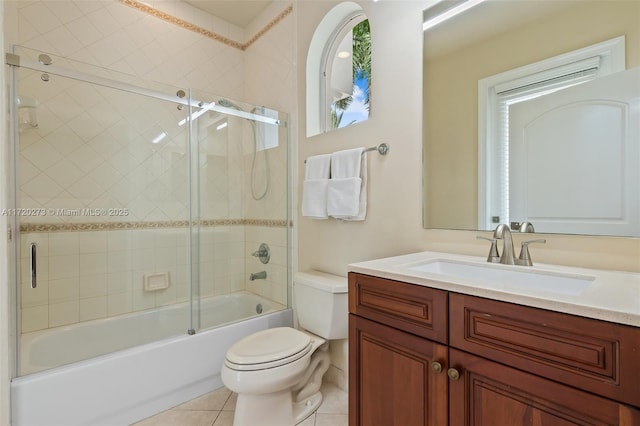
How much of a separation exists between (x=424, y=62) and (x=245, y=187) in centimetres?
148

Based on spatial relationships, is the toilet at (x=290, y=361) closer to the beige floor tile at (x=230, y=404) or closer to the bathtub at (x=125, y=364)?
the beige floor tile at (x=230, y=404)

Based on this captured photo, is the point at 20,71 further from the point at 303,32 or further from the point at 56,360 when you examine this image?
the point at 303,32

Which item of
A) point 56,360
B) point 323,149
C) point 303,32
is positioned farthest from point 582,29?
point 56,360

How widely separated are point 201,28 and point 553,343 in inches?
117

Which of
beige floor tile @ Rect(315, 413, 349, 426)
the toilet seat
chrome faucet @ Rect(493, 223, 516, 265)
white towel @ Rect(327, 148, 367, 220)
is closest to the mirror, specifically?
chrome faucet @ Rect(493, 223, 516, 265)

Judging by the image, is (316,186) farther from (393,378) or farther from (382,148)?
(393,378)

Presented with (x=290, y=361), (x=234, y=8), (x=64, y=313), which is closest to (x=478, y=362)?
(x=290, y=361)

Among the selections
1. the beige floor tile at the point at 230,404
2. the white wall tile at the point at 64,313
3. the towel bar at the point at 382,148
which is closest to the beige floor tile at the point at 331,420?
the beige floor tile at the point at 230,404

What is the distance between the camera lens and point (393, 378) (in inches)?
41.4

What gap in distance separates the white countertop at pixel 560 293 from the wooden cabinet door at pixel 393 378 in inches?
7.6

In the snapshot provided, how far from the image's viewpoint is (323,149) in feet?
6.57

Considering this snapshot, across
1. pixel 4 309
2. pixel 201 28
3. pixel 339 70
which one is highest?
pixel 201 28

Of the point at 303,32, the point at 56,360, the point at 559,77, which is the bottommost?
the point at 56,360

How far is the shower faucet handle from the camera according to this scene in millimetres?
2359
